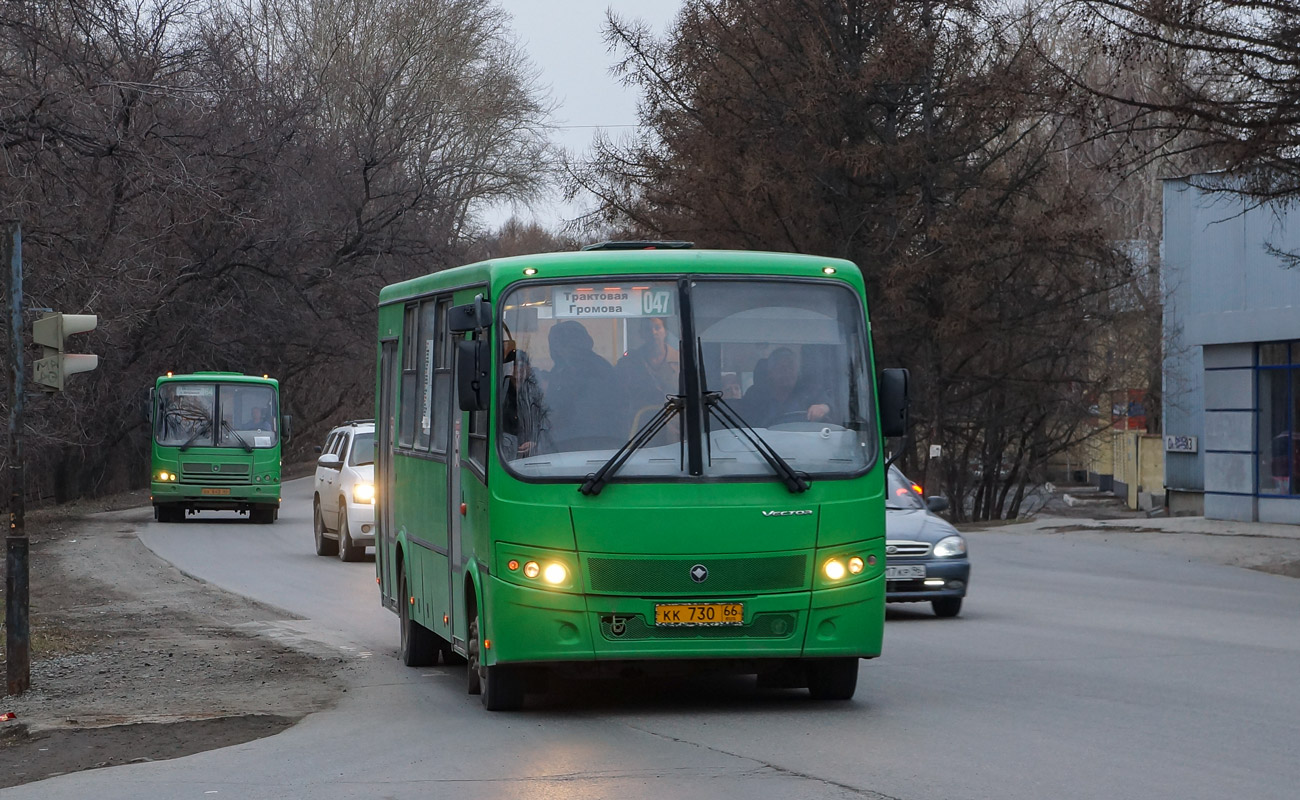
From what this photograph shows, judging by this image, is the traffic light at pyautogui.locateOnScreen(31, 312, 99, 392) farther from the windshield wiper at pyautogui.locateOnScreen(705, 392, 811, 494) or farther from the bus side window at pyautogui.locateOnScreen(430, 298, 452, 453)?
the windshield wiper at pyautogui.locateOnScreen(705, 392, 811, 494)

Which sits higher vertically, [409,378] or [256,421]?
[409,378]

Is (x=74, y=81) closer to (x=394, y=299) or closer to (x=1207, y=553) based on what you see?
(x=394, y=299)

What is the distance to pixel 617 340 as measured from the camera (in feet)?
34.2

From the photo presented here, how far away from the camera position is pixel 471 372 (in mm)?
10234

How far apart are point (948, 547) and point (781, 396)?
696 cm

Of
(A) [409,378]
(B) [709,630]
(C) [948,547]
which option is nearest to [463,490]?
(B) [709,630]

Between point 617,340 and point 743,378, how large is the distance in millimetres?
747

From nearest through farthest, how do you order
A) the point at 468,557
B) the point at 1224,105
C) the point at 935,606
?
1. the point at 468,557
2. the point at 935,606
3. the point at 1224,105

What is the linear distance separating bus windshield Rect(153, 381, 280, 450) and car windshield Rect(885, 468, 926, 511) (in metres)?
20.6

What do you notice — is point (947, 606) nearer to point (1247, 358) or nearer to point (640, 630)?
point (640, 630)

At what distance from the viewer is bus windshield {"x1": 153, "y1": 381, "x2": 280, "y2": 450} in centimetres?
3628

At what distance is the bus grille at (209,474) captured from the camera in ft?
118

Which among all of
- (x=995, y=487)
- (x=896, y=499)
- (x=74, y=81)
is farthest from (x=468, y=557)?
(x=995, y=487)

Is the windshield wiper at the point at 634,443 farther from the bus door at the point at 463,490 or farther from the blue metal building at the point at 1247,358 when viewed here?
the blue metal building at the point at 1247,358
